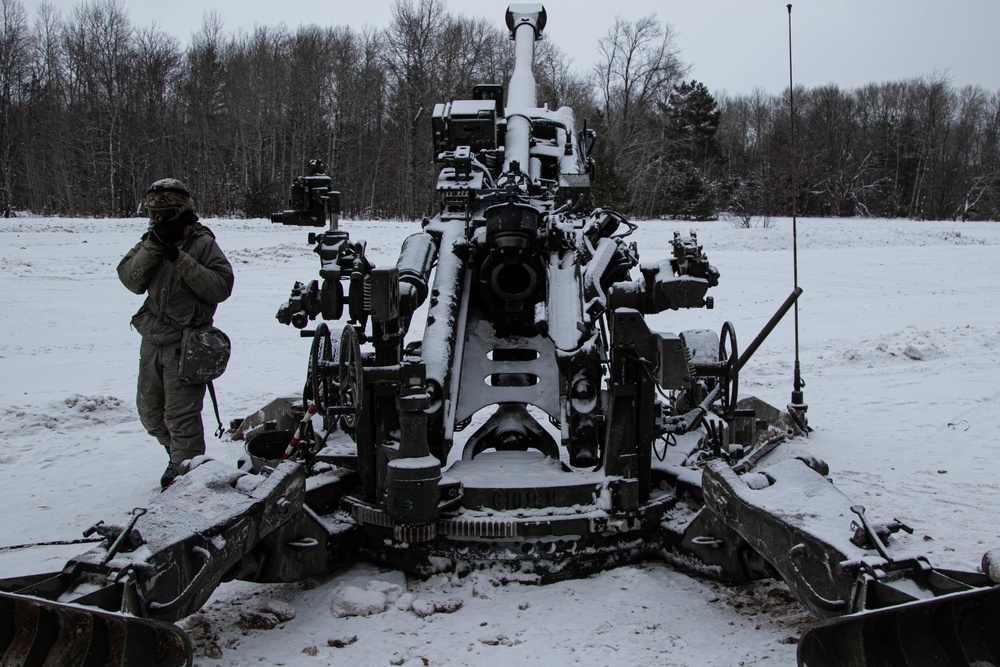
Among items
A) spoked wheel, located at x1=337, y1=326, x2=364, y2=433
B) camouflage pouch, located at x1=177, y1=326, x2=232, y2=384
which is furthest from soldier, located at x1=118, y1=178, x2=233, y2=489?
spoked wheel, located at x1=337, y1=326, x2=364, y2=433

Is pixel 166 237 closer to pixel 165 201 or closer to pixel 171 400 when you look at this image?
pixel 165 201

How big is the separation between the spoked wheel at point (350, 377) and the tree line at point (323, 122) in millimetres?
32902

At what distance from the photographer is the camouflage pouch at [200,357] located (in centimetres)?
504

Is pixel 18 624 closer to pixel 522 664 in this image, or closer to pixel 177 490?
pixel 177 490

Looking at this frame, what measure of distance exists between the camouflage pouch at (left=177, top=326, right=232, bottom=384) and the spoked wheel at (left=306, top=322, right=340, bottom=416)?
65 cm

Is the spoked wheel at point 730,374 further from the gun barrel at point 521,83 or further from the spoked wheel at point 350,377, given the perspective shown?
the gun barrel at point 521,83

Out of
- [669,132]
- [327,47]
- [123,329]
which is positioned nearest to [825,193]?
[669,132]

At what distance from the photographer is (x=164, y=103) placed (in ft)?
143

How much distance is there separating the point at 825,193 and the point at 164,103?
35408 mm

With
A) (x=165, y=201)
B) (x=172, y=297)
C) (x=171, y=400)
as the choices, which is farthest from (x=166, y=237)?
(x=171, y=400)

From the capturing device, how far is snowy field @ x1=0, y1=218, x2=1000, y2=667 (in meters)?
3.48

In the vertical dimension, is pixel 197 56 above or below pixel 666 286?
above

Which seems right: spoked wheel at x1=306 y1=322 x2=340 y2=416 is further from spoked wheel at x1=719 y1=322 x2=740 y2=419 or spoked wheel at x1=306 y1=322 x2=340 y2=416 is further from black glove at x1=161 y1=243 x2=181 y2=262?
spoked wheel at x1=719 y1=322 x2=740 y2=419

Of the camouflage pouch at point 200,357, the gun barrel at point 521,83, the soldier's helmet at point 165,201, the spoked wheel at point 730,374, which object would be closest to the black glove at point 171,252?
the soldier's helmet at point 165,201
